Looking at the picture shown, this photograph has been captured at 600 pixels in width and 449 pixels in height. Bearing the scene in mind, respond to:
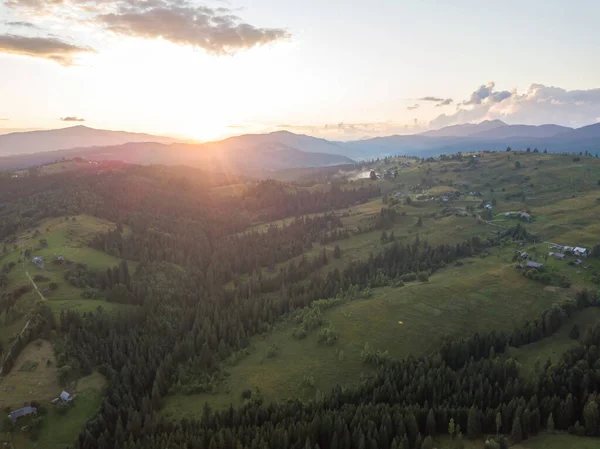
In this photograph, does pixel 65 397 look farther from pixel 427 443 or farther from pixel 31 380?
pixel 427 443

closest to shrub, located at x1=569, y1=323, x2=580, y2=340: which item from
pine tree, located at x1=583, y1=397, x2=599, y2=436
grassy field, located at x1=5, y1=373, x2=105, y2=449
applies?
pine tree, located at x1=583, y1=397, x2=599, y2=436

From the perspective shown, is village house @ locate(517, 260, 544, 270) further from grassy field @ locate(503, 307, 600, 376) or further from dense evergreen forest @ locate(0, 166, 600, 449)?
grassy field @ locate(503, 307, 600, 376)

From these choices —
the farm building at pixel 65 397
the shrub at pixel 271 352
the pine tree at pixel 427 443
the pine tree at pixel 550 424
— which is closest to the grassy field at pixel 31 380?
the farm building at pixel 65 397

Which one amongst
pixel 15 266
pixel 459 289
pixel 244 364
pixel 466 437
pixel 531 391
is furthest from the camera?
pixel 15 266

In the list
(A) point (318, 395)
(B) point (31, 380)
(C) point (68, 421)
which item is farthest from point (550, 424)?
(B) point (31, 380)

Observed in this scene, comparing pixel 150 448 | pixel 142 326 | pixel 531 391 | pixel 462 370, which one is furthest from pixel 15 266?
pixel 531 391

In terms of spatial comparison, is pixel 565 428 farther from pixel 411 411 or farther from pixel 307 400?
pixel 307 400
